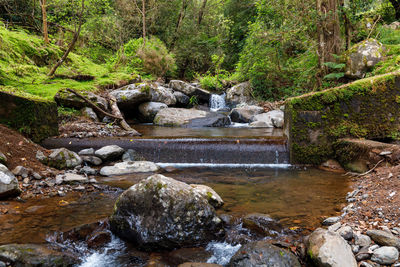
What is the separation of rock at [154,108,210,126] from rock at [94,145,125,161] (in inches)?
203

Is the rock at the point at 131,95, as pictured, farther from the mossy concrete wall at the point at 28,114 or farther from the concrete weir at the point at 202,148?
the concrete weir at the point at 202,148

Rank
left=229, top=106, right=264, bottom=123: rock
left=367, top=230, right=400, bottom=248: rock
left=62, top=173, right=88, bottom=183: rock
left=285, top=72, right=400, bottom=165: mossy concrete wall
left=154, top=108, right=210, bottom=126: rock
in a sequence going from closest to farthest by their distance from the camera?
left=367, top=230, right=400, bottom=248: rock, left=62, top=173, right=88, bottom=183: rock, left=285, top=72, right=400, bottom=165: mossy concrete wall, left=154, top=108, right=210, bottom=126: rock, left=229, top=106, right=264, bottom=123: rock

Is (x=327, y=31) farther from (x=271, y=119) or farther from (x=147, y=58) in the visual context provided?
(x=147, y=58)

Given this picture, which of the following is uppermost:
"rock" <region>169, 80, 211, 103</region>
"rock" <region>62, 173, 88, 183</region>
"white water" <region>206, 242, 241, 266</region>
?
"rock" <region>169, 80, 211, 103</region>

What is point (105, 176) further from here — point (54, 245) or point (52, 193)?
point (54, 245)

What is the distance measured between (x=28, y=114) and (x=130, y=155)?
2506 mm

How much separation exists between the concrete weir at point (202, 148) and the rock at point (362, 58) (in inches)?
170

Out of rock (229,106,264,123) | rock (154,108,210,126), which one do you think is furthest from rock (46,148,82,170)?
rock (229,106,264,123)

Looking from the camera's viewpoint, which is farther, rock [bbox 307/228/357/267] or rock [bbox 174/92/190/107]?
rock [bbox 174/92/190/107]

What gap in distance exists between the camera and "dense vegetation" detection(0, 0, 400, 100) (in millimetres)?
9164

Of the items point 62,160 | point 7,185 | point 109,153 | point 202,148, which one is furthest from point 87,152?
point 202,148

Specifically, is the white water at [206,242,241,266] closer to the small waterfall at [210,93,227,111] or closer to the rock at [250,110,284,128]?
the rock at [250,110,284,128]

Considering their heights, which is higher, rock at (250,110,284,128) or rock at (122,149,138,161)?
rock at (250,110,284,128)

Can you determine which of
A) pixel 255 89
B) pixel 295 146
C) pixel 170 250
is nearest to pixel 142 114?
pixel 255 89
